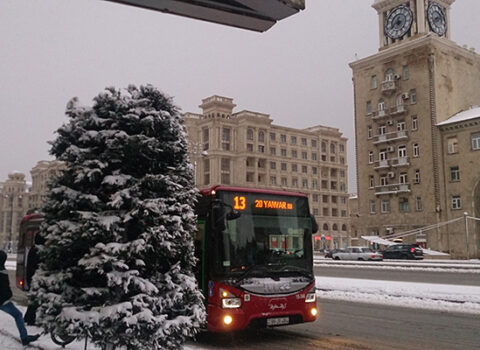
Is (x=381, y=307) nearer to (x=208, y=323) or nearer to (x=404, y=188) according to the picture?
(x=208, y=323)

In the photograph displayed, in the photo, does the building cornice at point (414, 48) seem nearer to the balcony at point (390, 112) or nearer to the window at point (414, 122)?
the balcony at point (390, 112)

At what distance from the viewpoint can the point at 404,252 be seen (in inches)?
1788

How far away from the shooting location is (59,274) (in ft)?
18.5

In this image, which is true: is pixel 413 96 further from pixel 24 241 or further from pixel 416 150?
pixel 24 241

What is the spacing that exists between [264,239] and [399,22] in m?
55.8

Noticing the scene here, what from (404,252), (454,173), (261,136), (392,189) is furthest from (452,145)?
(261,136)

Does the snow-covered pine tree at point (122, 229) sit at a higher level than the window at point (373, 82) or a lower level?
lower

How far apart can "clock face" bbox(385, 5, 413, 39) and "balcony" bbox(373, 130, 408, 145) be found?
1166cm

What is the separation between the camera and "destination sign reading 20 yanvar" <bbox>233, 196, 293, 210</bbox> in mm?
9172

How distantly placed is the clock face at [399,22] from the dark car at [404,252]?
25850 millimetres

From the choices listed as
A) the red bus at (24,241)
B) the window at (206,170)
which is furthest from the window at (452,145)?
the window at (206,170)

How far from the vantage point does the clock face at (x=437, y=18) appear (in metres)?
58.0

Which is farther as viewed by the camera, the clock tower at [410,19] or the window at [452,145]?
the clock tower at [410,19]

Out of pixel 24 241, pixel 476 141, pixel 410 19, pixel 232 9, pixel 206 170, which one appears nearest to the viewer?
pixel 232 9
